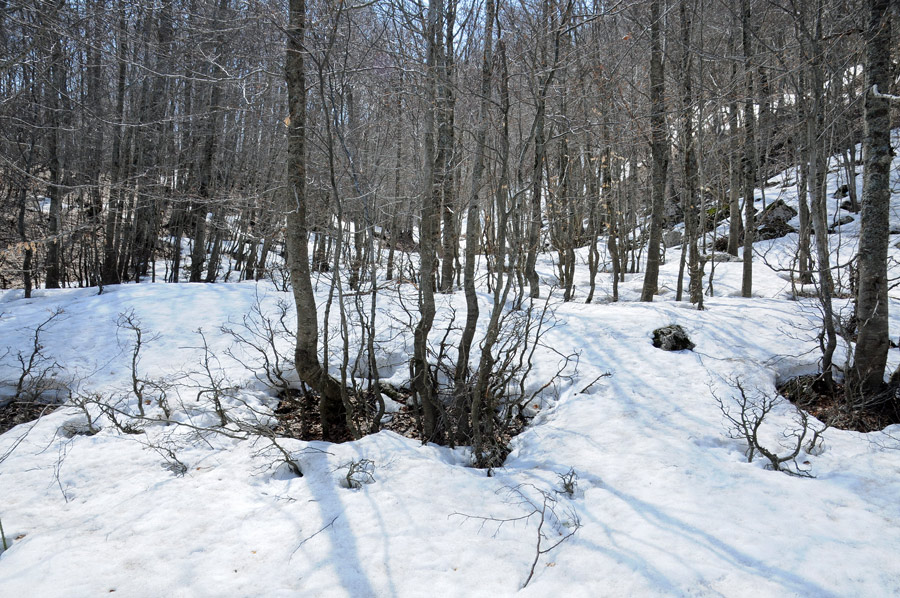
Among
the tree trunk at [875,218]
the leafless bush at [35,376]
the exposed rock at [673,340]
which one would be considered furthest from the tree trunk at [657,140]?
the leafless bush at [35,376]

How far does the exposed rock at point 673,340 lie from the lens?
20.6 ft

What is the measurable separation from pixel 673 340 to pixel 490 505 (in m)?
3.80

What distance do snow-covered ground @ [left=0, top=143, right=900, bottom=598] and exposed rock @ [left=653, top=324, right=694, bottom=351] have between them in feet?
0.83

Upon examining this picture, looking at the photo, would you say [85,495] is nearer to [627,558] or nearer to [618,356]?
[627,558]

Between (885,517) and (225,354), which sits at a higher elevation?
(225,354)

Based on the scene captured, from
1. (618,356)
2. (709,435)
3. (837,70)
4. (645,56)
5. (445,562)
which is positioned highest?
(645,56)

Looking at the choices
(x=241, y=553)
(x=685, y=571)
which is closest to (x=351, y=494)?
(x=241, y=553)

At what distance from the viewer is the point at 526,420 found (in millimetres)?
5637

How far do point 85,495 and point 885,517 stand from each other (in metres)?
5.76

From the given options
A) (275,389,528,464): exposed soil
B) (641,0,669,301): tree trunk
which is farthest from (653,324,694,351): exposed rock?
(641,0,669,301): tree trunk

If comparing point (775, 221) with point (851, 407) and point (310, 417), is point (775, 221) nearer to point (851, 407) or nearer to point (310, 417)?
point (851, 407)

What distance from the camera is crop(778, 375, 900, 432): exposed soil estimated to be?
473 cm

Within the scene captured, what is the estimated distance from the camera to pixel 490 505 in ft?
12.1

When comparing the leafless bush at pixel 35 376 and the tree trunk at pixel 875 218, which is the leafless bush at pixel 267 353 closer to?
the leafless bush at pixel 35 376
